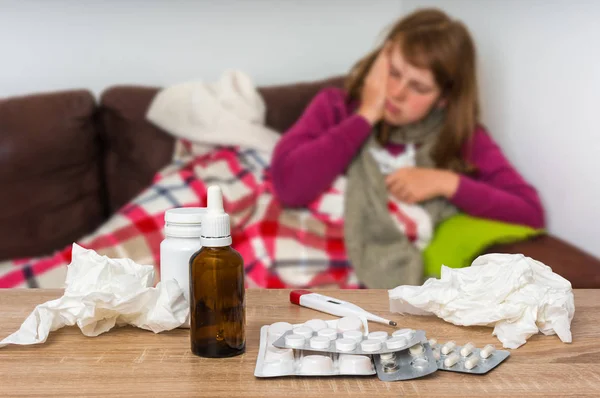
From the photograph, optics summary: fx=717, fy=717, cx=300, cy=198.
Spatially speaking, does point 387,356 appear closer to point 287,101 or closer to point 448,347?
point 448,347

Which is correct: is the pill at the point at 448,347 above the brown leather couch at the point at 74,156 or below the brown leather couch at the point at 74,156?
above

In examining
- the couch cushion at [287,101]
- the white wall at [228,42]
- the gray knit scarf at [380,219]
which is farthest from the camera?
the couch cushion at [287,101]

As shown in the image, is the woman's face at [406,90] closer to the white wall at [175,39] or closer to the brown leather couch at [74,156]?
the brown leather couch at [74,156]

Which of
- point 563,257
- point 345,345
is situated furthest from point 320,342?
point 563,257

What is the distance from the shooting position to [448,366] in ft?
2.06

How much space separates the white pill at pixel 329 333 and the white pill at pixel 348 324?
0.03 meters

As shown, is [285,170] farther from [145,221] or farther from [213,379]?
[213,379]

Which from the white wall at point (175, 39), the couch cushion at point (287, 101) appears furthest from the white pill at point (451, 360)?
the white wall at point (175, 39)

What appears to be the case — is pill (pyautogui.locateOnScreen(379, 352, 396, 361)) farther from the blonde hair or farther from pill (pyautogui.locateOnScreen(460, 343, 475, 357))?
the blonde hair

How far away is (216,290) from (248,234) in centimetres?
98

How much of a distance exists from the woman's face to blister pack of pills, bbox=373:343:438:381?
112 cm

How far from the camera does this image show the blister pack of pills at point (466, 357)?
63 cm

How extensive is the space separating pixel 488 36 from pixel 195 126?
31.7 inches

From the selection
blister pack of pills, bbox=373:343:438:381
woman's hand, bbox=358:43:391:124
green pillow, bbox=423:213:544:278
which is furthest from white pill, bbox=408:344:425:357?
woman's hand, bbox=358:43:391:124
